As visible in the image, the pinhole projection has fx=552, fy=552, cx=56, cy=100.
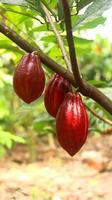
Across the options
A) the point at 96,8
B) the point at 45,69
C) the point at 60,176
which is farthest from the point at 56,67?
the point at 60,176

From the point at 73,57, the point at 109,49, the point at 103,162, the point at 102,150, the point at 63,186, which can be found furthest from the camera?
the point at 109,49

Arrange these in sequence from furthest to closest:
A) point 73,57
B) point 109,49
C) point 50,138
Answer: point 109,49 < point 50,138 < point 73,57

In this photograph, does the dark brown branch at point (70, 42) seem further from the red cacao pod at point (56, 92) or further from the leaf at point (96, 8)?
the leaf at point (96, 8)

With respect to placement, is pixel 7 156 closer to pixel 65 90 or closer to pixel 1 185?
pixel 1 185

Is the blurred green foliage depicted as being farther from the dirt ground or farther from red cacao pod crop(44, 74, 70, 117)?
the dirt ground

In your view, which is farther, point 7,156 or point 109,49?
point 109,49

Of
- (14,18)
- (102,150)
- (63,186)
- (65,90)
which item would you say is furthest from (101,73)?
(65,90)

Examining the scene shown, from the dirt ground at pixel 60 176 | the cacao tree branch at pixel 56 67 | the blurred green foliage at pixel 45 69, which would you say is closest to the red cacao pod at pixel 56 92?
the cacao tree branch at pixel 56 67

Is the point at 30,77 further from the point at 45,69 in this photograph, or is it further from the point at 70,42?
the point at 45,69
